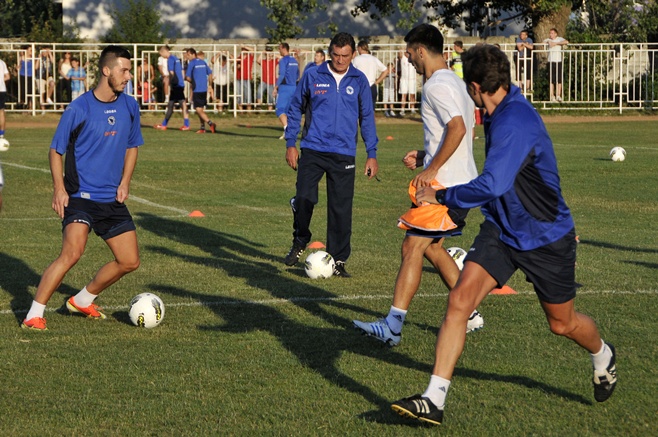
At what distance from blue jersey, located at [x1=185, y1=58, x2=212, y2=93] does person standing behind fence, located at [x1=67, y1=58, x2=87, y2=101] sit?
5.85 m

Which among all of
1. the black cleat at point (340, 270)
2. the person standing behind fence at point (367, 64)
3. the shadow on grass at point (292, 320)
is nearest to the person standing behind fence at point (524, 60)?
the person standing behind fence at point (367, 64)

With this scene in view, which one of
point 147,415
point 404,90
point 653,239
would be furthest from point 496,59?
point 404,90

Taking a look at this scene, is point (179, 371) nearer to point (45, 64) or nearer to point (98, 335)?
point (98, 335)

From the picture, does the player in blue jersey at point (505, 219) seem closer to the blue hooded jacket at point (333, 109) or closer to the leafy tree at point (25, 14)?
the blue hooded jacket at point (333, 109)

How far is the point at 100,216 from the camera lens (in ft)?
26.1

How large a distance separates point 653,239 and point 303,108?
4403 millimetres

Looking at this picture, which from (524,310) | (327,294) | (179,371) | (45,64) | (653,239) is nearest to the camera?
(179,371)

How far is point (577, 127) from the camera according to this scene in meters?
30.6

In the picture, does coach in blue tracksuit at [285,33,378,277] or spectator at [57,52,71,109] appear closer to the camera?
coach in blue tracksuit at [285,33,378,277]

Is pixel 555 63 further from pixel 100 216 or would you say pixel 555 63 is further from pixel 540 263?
pixel 540 263

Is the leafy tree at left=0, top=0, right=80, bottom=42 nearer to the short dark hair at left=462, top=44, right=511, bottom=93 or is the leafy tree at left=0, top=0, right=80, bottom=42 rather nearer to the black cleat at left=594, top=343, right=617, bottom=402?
the short dark hair at left=462, top=44, right=511, bottom=93

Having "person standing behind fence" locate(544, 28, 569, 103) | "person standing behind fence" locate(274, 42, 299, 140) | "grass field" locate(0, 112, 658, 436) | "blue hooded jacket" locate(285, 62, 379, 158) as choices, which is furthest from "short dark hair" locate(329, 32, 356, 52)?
"person standing behind fence" locate(544, 28, 569, 103)

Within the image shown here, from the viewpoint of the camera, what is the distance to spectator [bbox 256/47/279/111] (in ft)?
110

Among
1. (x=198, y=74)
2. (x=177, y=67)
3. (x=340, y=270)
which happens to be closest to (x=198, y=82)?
(x=198, y=74)
